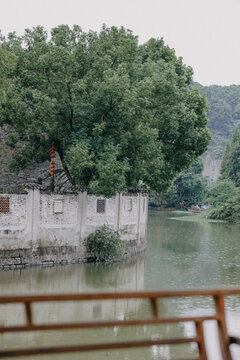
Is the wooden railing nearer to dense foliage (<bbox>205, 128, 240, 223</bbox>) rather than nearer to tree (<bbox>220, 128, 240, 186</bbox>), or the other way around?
dense foliage (<bbox>205, 128, 240, 223</bbox>)

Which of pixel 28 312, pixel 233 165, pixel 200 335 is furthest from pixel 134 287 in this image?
pixel 233 165

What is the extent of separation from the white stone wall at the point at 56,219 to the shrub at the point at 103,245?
0.35 meters

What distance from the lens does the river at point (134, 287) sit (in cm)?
918

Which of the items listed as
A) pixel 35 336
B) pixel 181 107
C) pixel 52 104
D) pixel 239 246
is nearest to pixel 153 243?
pixel 239 246

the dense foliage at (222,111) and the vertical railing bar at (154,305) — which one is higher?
the dense foliage at (222,111)

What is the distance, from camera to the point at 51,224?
1791 centimetres

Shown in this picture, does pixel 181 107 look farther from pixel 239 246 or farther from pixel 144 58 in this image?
pixel 239 246

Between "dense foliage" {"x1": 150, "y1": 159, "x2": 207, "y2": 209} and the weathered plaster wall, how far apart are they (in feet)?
144

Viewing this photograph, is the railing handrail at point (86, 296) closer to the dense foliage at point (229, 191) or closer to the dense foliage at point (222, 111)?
the dense foliage at point (229, 191)

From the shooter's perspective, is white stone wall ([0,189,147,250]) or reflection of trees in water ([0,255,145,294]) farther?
white stone wall ([0,189,147,250])

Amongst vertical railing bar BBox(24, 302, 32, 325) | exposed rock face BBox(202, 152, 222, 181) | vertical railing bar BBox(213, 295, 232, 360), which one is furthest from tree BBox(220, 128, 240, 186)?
vertical railing bar BBox(24, 302, 32, 325)

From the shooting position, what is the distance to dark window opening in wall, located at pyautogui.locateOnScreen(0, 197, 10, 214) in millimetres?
16656

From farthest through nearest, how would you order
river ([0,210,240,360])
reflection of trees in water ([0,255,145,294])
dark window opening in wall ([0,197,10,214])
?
dark window opening in wall ([0,197,10,214]), reflection of trees in water ([0,255,145,294]), river ([0,210,240,360])

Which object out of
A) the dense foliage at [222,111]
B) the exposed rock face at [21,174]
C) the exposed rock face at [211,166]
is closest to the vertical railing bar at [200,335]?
the exposed rock face at [21,174]
